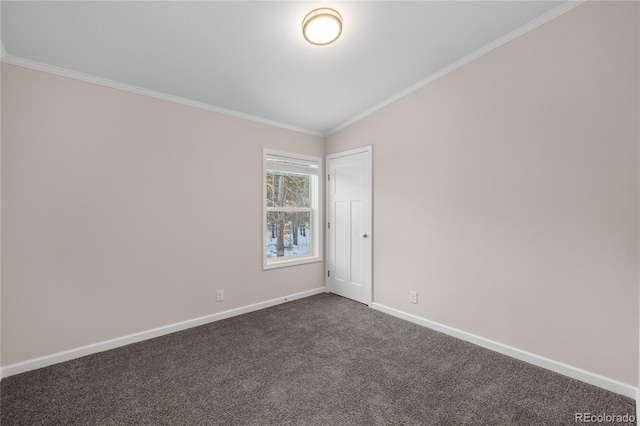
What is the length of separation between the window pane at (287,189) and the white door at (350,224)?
1.19ft

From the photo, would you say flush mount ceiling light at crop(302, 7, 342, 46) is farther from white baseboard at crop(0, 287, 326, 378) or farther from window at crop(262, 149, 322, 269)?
white baseboard at crop(0, 287, 326, 378)

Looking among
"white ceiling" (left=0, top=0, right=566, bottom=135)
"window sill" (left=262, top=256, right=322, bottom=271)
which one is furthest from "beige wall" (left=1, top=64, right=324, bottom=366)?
"white ceiling" (left=0, top=0, right=566, bottom=135)

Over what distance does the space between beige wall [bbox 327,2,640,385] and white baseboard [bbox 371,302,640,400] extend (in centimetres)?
5

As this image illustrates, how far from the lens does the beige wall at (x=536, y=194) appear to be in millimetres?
1960

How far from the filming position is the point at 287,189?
400 centimetres

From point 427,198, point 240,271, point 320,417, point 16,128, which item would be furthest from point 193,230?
point 427,198

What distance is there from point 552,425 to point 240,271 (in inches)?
117

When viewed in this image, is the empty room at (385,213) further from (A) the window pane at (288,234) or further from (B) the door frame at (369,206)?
(A) the window pane at (288,234)

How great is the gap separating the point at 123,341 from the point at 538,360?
3.63 meters

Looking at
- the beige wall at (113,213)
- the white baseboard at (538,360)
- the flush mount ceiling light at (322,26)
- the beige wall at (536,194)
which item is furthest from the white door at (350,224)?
the flush mount ceiling light at (322,26)

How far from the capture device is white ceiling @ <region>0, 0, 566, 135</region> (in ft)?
6.23

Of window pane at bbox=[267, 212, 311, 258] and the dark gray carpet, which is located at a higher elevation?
window pane at bbox=[267, 212, 311, 258]

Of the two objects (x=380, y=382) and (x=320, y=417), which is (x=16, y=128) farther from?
(x=380, y=382)

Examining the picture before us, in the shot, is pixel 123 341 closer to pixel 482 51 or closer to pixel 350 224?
pixel 350 224
